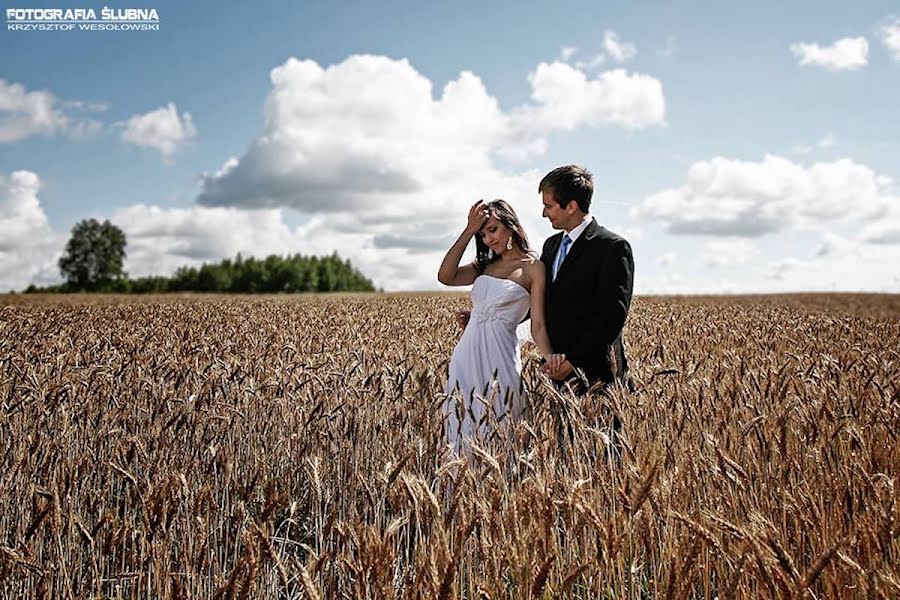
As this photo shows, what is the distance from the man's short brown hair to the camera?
397 cm

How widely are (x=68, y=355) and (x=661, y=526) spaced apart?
221 inches

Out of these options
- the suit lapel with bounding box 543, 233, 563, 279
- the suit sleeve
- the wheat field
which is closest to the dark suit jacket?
the suit sleeve

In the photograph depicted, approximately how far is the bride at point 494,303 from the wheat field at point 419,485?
28 cm

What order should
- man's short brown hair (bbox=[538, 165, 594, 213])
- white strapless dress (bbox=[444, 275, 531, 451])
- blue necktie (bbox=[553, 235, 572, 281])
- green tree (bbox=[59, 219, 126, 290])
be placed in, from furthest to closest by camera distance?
green tree (bbox=[59, 219, 126, 290]), white strapless dress (bbox=[444, 275, 531, 451]), blue necktie (bbox=[553, 235, 572, 281]), man's short brown hair (bbox=[538, 165, 594, 213])

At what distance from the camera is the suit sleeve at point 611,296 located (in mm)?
3994

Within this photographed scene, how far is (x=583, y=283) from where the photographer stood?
4.12 metres

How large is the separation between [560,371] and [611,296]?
0.52 metres

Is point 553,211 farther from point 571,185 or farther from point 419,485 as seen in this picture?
point 419,485

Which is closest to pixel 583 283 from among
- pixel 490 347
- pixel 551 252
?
pixel 551 252

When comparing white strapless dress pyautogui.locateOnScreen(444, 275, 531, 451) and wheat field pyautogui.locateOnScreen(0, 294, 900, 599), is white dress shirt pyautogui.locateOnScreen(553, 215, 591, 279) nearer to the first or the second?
white strapless dress pyautogui.locateOnScreen(444, 275, 531, 451)

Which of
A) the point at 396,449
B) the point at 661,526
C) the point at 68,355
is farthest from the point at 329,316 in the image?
the point at 661,526

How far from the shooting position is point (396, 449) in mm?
4457

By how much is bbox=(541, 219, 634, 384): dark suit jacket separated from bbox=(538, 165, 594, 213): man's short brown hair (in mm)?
198

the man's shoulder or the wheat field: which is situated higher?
the man's shoulder
